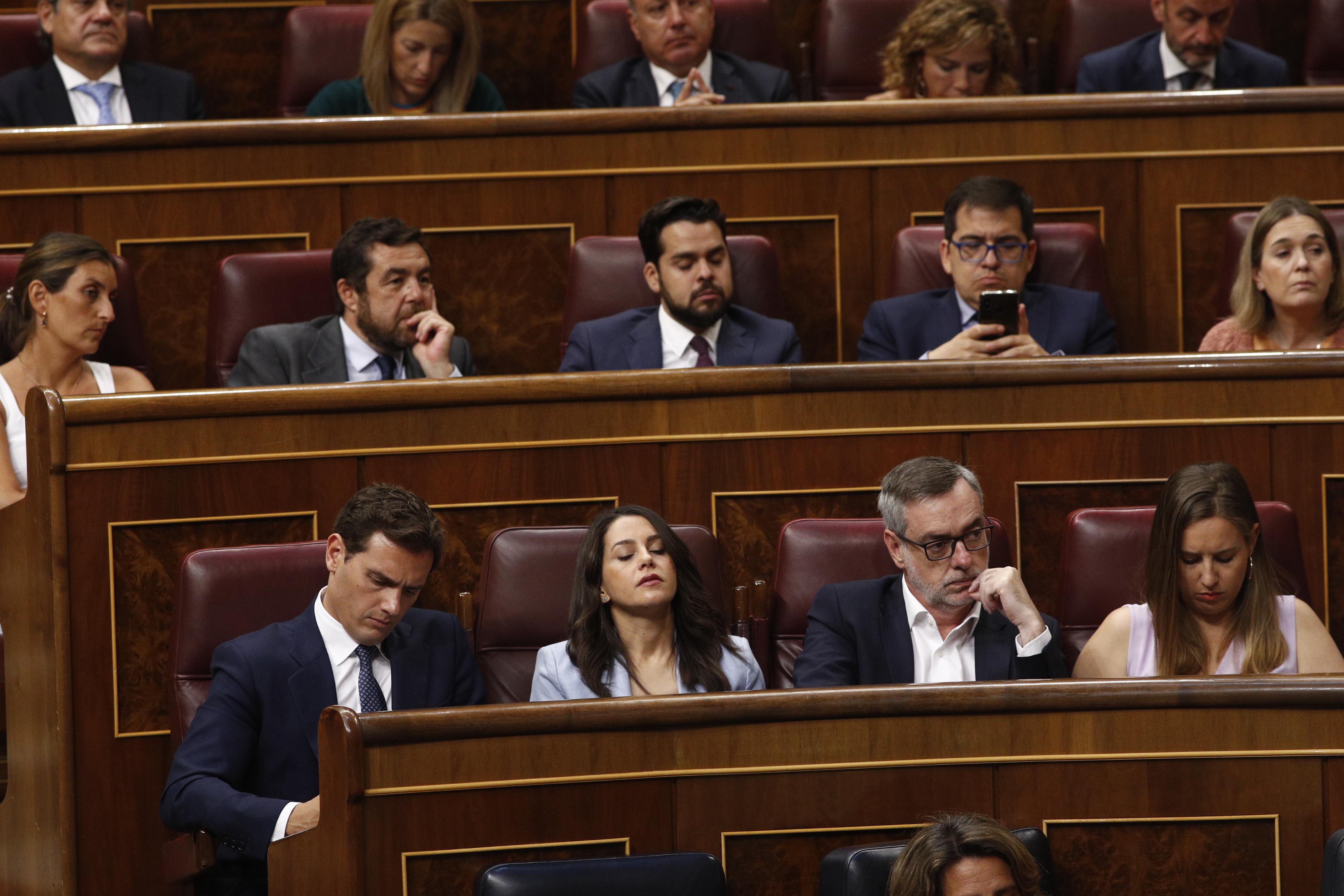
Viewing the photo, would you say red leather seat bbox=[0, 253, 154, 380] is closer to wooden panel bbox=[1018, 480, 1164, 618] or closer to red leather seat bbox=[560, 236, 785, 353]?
red leather seat bbox=[560, 236, 785, 353]

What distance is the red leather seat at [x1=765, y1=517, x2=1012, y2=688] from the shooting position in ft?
4.23

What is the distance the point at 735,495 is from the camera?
1.37 meters

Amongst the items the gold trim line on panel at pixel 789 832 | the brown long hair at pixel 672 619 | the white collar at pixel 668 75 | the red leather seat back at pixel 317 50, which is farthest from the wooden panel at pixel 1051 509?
the red leather seat back at pixel 317 50

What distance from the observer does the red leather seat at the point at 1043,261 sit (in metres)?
1.67

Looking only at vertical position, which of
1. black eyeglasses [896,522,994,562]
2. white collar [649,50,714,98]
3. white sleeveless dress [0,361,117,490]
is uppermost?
white collar [649,50,714,98]

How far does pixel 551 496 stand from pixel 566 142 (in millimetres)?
486

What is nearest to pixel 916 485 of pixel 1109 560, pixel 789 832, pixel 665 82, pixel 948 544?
pixel 948 544

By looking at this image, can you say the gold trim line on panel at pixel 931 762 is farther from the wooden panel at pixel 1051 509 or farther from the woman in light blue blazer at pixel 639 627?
the wooden panel at pixel 1051 509

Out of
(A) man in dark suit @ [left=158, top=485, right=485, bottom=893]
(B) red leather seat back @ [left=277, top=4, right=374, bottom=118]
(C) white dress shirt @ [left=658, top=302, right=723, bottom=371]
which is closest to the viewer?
(A) man in dark suit @ [left=158, top=485, right=485, bottom=893]

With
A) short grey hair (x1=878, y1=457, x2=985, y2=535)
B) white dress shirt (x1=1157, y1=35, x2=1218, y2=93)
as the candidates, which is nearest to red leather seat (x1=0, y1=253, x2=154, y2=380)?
short grey hair (x1=878, y1=457, x2=985, y2=535)

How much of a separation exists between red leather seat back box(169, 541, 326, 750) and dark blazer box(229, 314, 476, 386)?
0.32 metres

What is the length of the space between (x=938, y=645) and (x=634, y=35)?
101 cm

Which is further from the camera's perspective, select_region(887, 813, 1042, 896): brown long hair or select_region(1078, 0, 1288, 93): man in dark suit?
select_region(1078, 0, 1288, 93): man in dark suit

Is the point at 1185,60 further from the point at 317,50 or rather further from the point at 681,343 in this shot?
the point at 317,50
